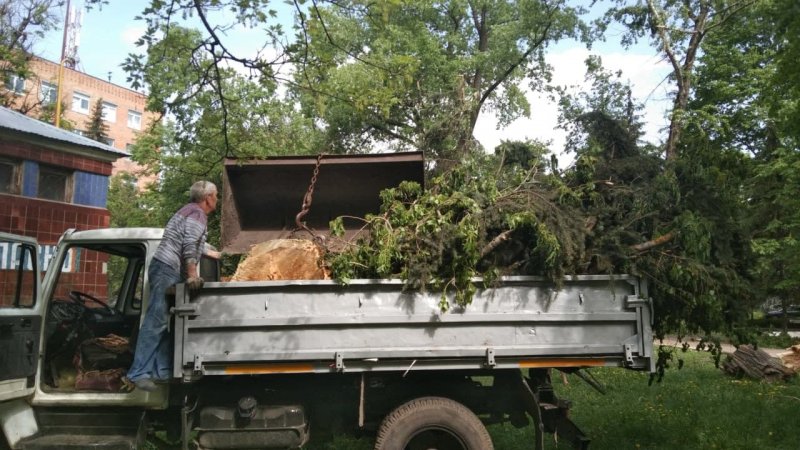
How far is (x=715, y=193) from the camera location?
477 cm

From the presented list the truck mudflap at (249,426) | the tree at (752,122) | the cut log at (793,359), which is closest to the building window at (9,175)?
the truck mudflap at (249,426)

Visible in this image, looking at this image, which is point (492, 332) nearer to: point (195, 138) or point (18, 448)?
point (18, 448)

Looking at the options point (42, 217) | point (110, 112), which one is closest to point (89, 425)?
point (42, 217)

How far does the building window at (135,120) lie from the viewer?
165ft

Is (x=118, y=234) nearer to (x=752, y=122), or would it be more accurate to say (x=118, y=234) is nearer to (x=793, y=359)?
(x=793, y=359)

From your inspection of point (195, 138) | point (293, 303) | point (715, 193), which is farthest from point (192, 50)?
point (715, 193)

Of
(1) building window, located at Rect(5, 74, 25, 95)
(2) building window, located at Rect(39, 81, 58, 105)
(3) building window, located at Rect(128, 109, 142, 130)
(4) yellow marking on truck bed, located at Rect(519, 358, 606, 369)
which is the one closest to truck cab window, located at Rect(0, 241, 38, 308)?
(4) yellow marking on truck bed, located at Rect(519, 358, 606, 369)

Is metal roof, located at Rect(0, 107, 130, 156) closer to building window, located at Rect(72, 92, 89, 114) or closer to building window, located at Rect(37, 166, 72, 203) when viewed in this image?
building window, located at Rect(37, 166, 72, 203)

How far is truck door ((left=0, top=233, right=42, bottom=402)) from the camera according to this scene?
440 centimetres

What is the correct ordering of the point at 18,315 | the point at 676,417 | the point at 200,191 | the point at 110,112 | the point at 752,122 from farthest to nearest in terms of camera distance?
the point at 110,112
the point at 752,122
the point at 676,417
the point at 200,191
the point at 18,315

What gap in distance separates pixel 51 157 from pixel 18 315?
35.6 ft

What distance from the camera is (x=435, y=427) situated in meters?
4.36

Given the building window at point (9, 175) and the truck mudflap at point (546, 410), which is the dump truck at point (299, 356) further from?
the building window at point (9, 175)

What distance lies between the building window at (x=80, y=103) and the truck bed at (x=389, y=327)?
154 feet
